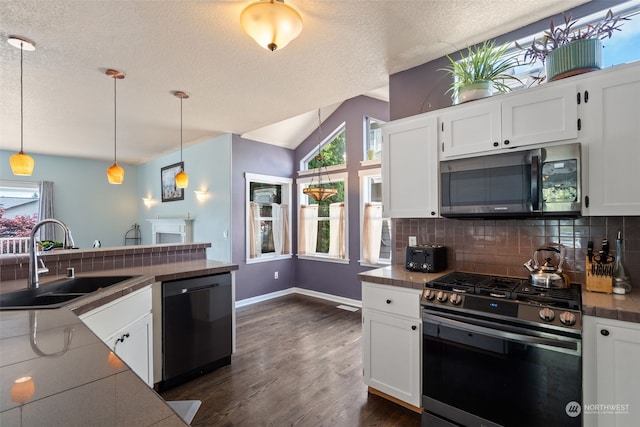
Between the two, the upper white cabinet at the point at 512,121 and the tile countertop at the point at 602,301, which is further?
the upper white cabinet at the point at 512,121

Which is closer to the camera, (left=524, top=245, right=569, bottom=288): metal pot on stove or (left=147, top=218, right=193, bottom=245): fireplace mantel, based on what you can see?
(left=524, top=245, right=569, bottom=288): metal pot on stove

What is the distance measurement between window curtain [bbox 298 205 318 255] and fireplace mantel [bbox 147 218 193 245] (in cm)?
209

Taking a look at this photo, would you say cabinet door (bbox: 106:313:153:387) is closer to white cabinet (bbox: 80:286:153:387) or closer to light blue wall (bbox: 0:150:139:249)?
white cabinet (bbox: 80:286:153:387)

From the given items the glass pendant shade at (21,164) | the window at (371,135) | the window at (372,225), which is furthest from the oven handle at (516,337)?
the glass pendant shade at (21,164)

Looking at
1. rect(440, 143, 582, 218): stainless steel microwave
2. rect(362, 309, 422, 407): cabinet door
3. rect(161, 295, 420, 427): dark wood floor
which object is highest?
rect(440, 143, 582, 218): stainless steel microwave

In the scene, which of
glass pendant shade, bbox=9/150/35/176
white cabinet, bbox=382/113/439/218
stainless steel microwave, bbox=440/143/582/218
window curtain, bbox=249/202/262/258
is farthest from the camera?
window curtain, bbox=249/202/262/258

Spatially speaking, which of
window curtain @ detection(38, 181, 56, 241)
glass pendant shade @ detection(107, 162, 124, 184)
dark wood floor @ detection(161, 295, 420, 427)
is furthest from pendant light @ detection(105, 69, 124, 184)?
window curtain @ detection(38, 181, 56, 241)

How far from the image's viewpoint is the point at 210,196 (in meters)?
5.12

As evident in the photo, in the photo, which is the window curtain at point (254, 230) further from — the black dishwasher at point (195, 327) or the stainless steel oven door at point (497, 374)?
the stainless steel oven door at point (497, 374)

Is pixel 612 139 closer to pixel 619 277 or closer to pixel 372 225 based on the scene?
pixel 619 277

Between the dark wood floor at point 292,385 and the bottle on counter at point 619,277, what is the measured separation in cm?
150

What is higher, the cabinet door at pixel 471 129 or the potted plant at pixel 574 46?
the potted plant at pixel 574 46

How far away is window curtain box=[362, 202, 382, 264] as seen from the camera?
446 cm

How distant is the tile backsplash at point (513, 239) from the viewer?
6.08 ft
